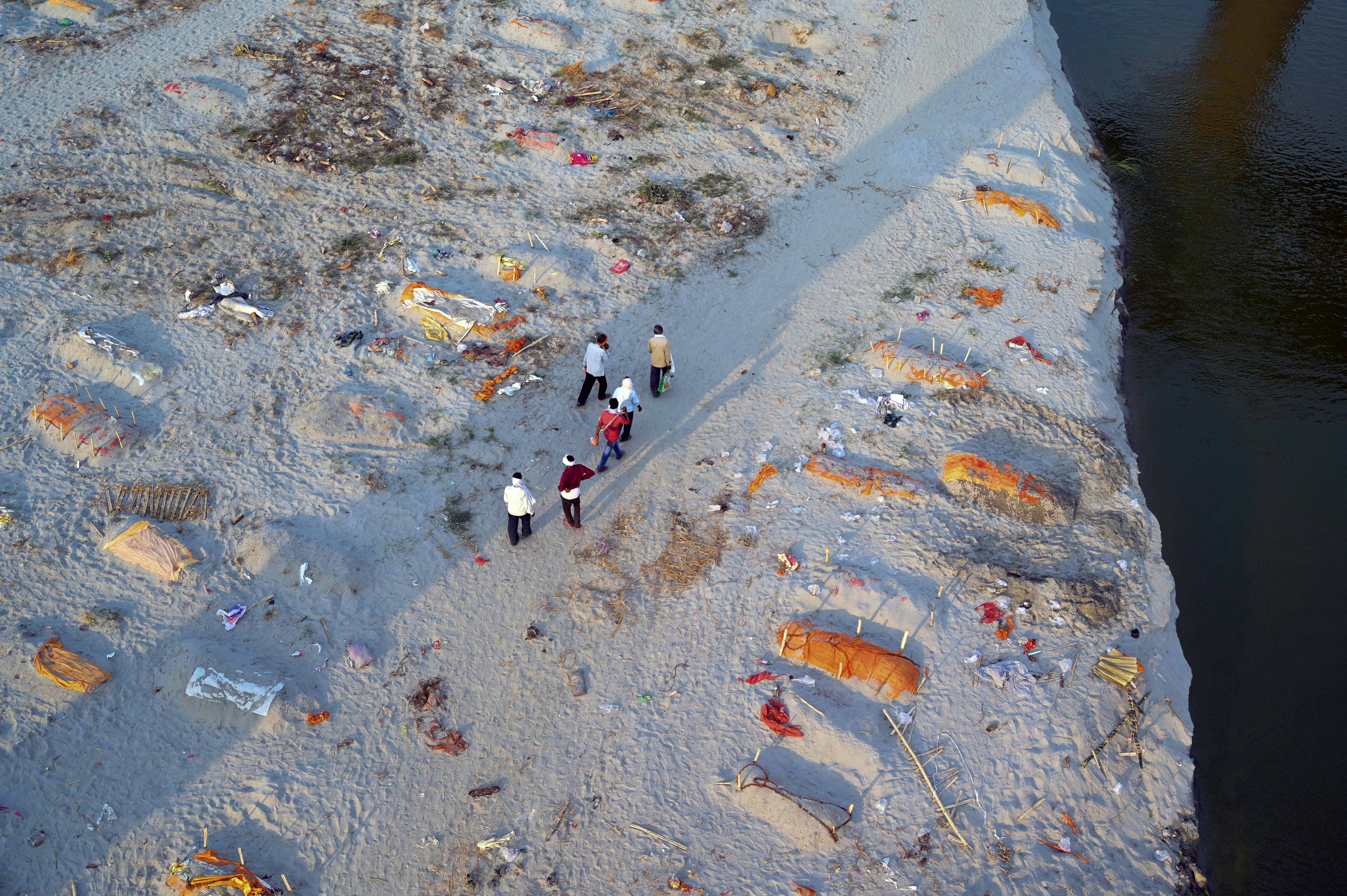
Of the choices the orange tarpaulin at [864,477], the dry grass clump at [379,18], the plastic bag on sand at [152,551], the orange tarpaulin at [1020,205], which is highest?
the dry grass clump at [379,18]

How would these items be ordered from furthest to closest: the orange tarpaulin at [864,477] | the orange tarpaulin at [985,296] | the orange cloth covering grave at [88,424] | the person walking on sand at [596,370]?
the orange tarpaulin at [985,296] → the person walking on sand at [596,370] → the orange tarpaulin at [864,477] → the orange cloth covering grave at [88,424]

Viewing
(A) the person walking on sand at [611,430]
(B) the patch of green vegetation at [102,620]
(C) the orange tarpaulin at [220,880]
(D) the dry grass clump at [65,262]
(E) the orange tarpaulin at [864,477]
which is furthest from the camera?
(D) the dry grass clump at [65,262]

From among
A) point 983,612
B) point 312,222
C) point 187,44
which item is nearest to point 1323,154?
point 983,612

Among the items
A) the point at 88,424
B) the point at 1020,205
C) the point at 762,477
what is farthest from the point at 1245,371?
the point at 88,424

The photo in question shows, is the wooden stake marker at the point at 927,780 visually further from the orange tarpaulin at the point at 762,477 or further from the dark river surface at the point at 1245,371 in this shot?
the orange tarpaulin at the point at 762,477

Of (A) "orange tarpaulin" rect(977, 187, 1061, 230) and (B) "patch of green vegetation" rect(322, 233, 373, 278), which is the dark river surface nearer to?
(A) "orange tarpaulin" rect(977, 187, 1061, 230)

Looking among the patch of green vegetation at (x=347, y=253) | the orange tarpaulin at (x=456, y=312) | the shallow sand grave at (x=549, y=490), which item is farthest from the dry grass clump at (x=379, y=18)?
the orange tarpaulin at (x=456, y=312)

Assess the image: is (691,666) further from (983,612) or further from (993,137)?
(993,137)

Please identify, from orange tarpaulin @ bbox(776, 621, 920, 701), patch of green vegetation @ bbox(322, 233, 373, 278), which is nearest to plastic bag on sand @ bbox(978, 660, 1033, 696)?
orange tarpaulin @ bbox(776, 621, 920, 701)
